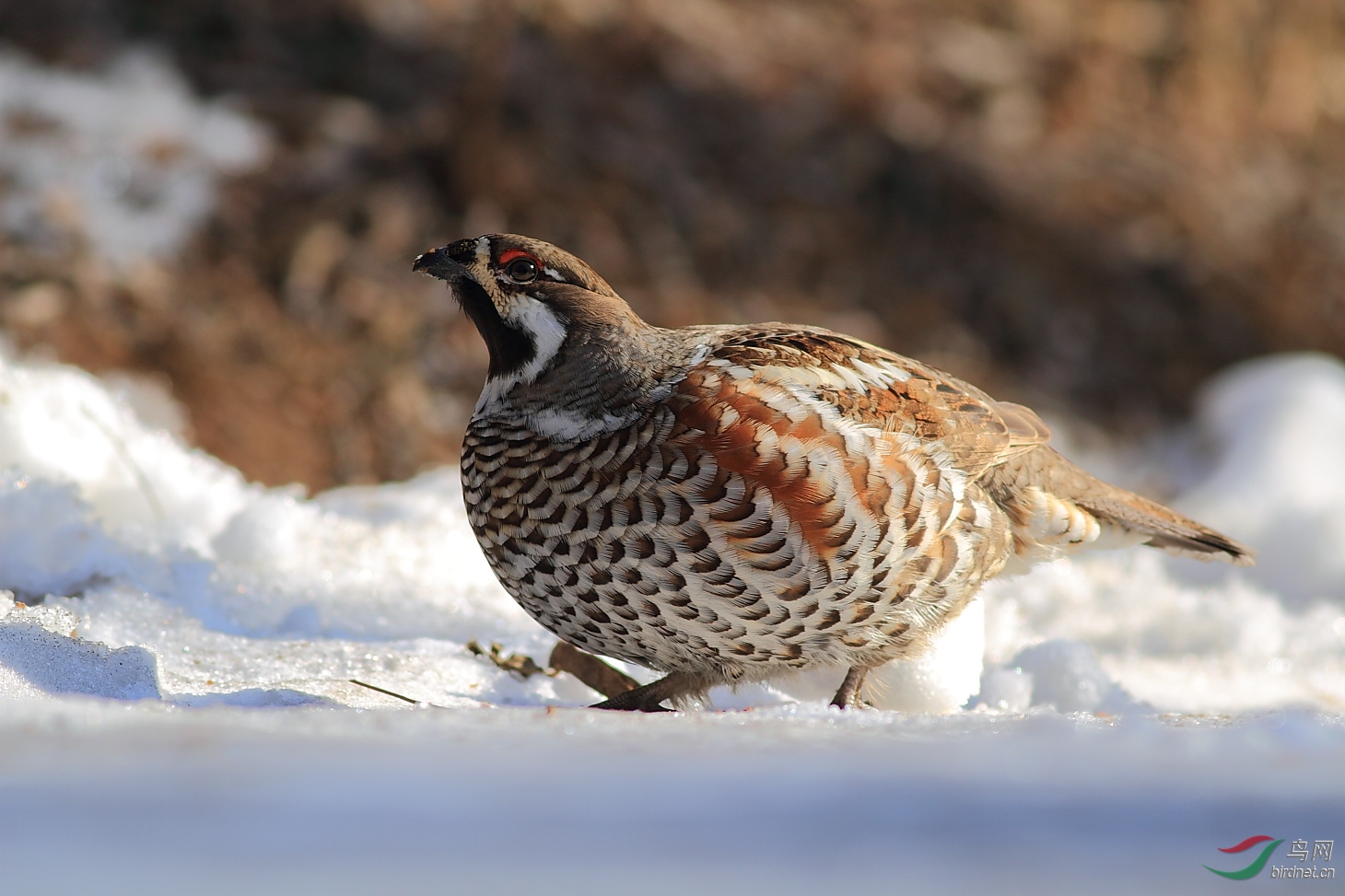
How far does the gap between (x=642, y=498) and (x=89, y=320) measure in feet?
16.4

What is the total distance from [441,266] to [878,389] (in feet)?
3.75

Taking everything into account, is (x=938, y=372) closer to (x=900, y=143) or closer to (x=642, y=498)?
(x=642, y=498)

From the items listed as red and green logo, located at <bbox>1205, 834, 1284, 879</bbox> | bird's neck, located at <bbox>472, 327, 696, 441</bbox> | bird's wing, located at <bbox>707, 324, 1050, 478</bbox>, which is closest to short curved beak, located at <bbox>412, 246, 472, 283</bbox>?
bird's neck, located at <bbox>472, 327, 696, 441</bbox>

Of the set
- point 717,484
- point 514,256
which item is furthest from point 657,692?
point 514,256

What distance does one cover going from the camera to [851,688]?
3.28 meters

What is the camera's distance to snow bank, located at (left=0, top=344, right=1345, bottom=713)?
3.30 meters

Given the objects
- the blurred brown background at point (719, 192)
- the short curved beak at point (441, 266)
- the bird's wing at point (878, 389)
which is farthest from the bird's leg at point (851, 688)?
the blurred brown background at point (719, 192)

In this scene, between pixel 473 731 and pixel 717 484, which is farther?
pixel 717 484

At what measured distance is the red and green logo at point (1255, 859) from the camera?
1733 mm

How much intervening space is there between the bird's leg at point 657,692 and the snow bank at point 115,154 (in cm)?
513

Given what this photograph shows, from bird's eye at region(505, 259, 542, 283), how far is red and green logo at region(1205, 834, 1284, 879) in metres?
2.14

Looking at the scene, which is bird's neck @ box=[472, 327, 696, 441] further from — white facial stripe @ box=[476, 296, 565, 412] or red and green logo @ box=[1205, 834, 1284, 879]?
red and green logo @ box=[1205, 834, 1284, 879]

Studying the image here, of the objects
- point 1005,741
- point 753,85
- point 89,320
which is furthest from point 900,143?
point 1005,741
